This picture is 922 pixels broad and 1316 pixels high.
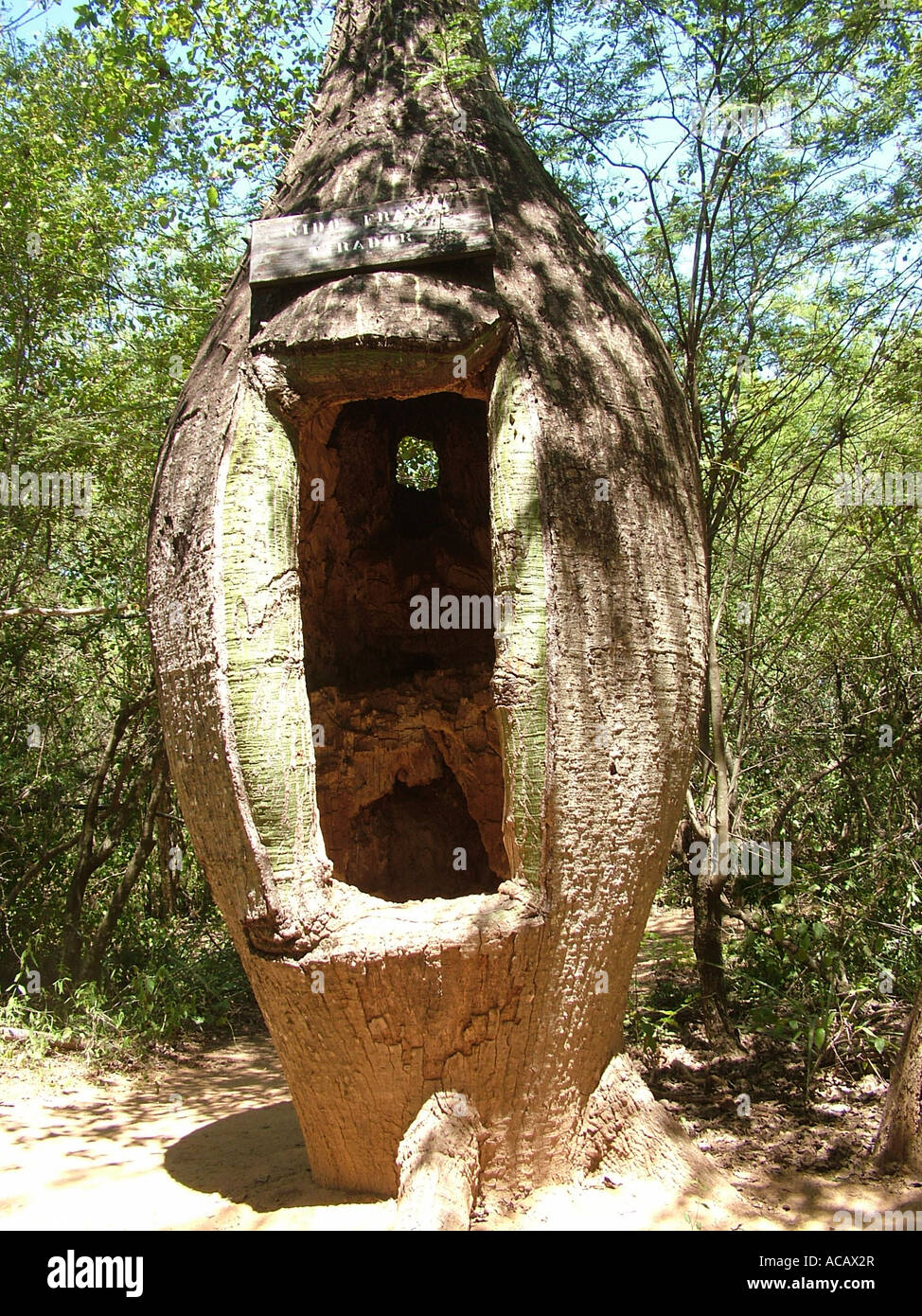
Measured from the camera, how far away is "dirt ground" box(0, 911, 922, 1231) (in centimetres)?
347

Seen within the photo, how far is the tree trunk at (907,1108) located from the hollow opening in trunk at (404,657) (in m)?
2.25

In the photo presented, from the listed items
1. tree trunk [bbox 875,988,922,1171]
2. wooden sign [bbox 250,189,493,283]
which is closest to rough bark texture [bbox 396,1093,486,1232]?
tree trunk [bbox 875,988,922,1171]

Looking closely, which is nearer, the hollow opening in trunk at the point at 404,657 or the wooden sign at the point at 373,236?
the wooden sign at the point at 373,236

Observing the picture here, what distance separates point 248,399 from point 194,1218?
292 cm

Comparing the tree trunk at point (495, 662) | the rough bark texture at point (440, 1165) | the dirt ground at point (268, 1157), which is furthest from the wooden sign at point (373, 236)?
Answer: the dirt ground at point (268, 1157)

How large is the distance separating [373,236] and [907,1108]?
3813mm

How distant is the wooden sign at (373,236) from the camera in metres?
3.58

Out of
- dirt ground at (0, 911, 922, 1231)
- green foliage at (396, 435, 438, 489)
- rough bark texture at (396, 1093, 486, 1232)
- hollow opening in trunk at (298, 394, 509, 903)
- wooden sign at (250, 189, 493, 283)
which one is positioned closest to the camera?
rough bark texture at (396, 1093, 486, 1232)

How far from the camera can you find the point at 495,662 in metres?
3.64

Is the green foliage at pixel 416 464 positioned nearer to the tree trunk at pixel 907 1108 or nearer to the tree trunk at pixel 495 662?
the tree trunk at pixel 495 662

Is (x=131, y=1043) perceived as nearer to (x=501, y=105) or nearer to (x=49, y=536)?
(x=49, y=536)

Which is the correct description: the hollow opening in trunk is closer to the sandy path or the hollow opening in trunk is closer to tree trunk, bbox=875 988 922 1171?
the sandy path

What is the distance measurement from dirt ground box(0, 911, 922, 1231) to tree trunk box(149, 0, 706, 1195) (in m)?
0.24

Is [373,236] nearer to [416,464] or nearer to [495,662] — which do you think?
[495,662]
